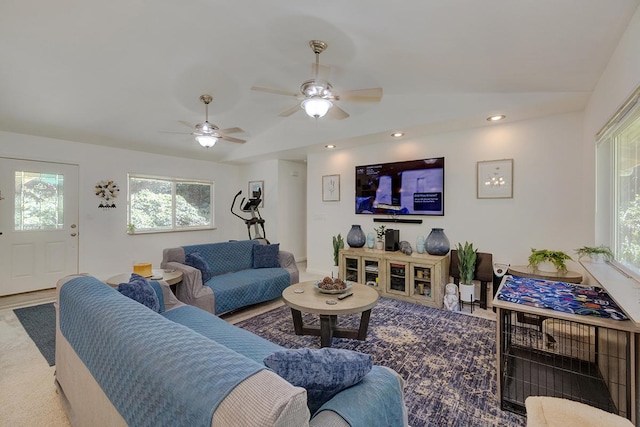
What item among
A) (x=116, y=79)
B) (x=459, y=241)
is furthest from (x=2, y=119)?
(x=459, y=241)

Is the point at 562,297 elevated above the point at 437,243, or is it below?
below

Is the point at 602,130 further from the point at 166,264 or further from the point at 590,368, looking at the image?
the point at 166,264

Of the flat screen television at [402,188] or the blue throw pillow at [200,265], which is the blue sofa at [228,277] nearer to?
the blue throw pillow at [200,265]

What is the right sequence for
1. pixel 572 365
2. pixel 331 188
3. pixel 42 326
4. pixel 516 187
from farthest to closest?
pixel 331 188
pixel 516 187
pixel 42 326
pixel 572 365

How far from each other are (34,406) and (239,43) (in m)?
3.29

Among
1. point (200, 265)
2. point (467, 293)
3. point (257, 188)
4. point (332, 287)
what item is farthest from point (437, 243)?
point (257, 188)

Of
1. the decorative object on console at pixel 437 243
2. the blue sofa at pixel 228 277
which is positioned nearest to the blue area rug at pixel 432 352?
the blue sofa at pixel 228 277

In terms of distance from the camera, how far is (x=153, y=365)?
877 mm

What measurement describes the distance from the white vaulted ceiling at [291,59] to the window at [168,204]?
1241 millimetres

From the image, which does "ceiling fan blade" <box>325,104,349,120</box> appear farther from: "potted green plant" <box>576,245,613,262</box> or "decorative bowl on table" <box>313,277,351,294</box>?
"potted green plant" <box>576,245,613,262</box>

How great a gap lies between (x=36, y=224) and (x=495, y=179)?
655cm

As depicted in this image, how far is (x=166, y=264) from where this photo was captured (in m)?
3.36

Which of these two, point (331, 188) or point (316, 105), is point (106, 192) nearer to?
point (331, 188)

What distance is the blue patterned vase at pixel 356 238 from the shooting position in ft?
15.0
